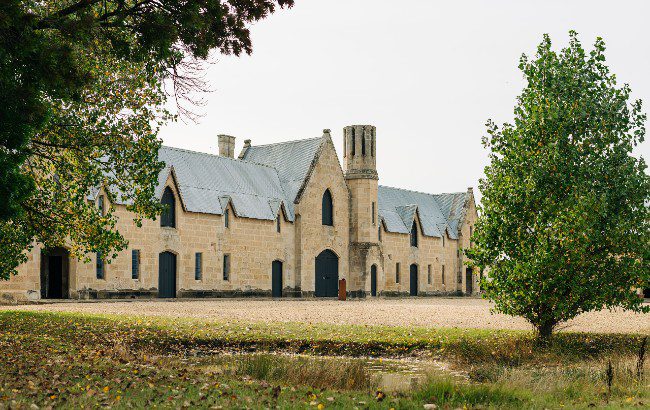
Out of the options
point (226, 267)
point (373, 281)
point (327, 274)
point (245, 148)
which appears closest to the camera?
point (226, 267)

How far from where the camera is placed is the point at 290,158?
58500 mm

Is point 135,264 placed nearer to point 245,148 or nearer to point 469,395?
point 245,148

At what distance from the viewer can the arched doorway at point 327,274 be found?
56.8m

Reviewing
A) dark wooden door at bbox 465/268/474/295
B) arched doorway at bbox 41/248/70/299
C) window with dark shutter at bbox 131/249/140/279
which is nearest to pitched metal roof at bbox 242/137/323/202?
window with dark shutter at bbox 131/249/140/279

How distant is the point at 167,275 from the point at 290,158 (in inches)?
620

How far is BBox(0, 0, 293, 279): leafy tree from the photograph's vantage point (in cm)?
1416

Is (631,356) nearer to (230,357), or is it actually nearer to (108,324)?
(230,357)

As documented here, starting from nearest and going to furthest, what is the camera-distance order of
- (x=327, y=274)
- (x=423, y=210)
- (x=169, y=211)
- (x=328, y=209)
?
(x=169, y=211)
(x=327, y=274)
(x=328, y=209)
(x=423, y=210)

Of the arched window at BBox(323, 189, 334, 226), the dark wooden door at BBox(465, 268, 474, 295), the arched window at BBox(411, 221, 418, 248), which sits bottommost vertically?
the dark wooden door at BBox(465, 268, 474, 295)

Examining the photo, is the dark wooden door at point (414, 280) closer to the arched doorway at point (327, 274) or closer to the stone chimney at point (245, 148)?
the arched doorway at point (327, 274)

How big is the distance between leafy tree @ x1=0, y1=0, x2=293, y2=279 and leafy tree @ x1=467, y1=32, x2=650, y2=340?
293 inches

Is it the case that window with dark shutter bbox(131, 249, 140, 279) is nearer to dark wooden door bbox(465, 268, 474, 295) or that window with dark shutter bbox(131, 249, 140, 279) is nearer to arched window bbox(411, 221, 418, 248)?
arched window bbox(411, 221, 418, 248)

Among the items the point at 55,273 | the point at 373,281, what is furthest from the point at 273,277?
the point at 55,273

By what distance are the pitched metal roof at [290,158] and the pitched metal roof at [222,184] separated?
2.31 ft
